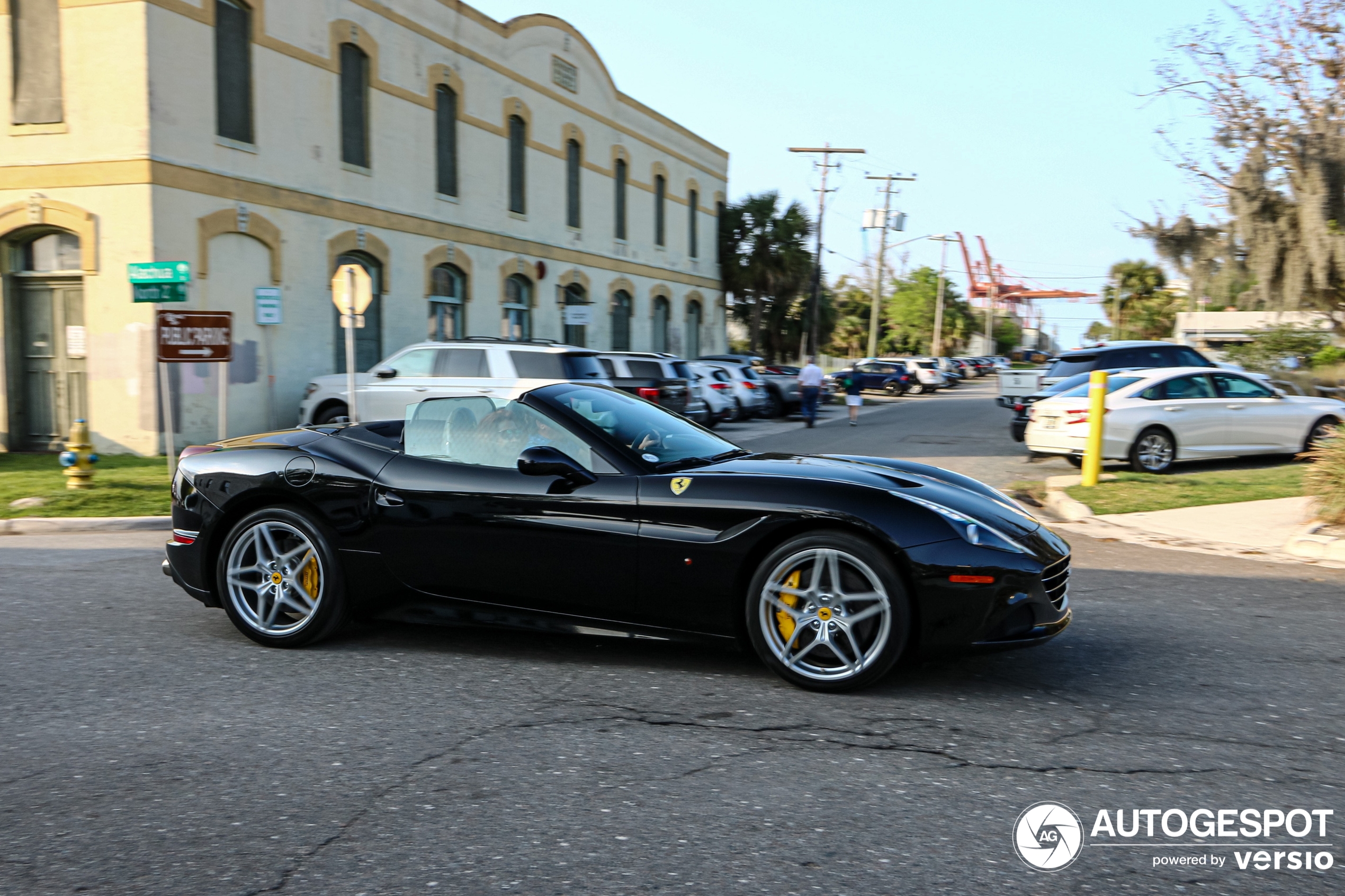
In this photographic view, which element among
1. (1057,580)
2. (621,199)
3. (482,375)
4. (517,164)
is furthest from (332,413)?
(621,199)

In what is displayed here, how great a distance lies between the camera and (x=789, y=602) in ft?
15.6

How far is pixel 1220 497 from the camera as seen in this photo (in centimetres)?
1110

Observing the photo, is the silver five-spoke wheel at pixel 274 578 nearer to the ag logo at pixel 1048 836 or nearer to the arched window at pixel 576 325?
the ag logo at pixel 1048 836

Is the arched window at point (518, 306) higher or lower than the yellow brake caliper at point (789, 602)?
higher

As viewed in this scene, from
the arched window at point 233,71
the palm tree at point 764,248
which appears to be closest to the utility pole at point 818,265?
the palm tree at point 764,248

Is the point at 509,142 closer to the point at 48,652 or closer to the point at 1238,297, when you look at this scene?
the point at 1238,297

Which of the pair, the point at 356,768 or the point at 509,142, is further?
the point at 509,142

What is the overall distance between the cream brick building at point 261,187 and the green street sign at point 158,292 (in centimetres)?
421

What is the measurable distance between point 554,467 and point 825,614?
1443mm

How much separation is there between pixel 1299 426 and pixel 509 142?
1933cm

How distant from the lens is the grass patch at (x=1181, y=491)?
1090 centimetres

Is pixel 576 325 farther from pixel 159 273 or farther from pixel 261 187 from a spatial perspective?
pixel 159 273

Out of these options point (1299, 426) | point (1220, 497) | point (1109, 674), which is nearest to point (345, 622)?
point (1109, 674)

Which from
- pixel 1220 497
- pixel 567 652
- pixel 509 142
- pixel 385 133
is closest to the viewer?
pixel 567 652
